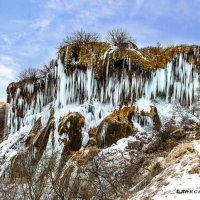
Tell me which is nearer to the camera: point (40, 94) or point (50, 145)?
point (50, 145)

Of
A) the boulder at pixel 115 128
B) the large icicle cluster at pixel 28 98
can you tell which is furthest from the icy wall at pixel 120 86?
the large icicle cluster at pixel 28 98

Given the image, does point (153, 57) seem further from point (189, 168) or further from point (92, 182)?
point (189, 168)

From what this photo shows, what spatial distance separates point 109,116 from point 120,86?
7.89 ft

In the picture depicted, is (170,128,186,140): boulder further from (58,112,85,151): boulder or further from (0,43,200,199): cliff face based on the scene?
(58,112,85,151): boulder

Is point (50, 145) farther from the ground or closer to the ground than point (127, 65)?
closer to the ground

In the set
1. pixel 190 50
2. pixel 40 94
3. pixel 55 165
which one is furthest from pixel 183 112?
pixel 40 94

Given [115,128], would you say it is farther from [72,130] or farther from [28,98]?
[28,98]

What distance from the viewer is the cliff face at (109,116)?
98.8 ft

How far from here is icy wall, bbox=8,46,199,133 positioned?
1330 inches

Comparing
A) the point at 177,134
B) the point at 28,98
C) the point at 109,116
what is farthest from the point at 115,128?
the point at 28,98

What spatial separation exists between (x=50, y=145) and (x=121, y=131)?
5956 mm

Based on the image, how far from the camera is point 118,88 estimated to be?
34.8 metres

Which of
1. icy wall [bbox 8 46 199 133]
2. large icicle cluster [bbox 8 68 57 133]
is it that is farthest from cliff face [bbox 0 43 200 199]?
large icicle cluster [bbox 8 68 57 133]

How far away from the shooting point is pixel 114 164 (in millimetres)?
29844
